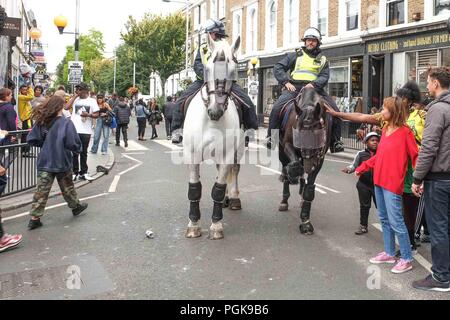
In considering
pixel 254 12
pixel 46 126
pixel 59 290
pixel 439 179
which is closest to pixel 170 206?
pixel 46 126

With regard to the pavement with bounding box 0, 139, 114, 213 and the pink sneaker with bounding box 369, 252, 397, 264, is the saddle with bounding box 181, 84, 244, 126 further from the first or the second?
the pavement with bounding box 0, 139, 114, 213

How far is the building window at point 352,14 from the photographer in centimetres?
2219

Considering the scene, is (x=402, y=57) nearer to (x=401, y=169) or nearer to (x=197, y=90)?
(x=197, y=90)

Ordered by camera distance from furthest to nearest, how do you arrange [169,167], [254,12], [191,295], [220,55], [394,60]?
[254,12] < [394,60] < [169,167] < [220,55] < [191,295]

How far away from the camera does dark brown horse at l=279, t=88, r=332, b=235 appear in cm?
632

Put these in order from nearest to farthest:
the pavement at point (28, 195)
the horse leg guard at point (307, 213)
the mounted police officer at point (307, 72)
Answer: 1. the horse leg guard at point (307, 213)
2. the mounted police officer at point (307, 72)
3. the pavement at point (28, 195)

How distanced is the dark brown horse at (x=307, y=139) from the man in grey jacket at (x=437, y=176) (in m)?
1.82

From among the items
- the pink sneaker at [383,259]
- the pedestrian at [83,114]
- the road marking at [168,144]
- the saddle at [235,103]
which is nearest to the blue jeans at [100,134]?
the road marking at [168,144]

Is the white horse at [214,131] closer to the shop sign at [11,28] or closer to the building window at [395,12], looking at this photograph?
the shop sign at [11,28]

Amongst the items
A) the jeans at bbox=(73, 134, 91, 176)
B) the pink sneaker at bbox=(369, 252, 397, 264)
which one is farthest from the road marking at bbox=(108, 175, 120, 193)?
the pink sneaker at bbox=(369, 252, 397, 264)

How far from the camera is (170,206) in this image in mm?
8320

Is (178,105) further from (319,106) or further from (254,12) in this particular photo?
(254,12)

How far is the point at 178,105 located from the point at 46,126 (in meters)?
2.00

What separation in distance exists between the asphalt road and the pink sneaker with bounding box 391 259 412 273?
0.37 ft
